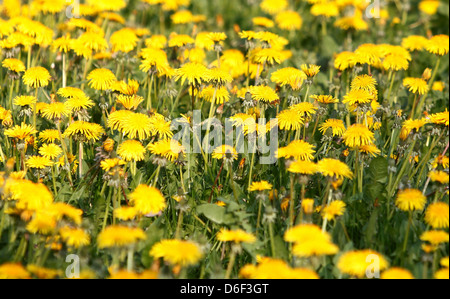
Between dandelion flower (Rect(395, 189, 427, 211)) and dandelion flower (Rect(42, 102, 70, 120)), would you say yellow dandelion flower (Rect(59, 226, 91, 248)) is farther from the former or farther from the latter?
dandelion flower (Rect(395, 189, 427, 211))

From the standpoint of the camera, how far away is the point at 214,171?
122 inches

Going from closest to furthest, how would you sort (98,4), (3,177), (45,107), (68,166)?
(3,177)
(68,166)
(45,107)
(98,4)

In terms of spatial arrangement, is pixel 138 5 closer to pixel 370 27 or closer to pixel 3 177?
pixel 370 27

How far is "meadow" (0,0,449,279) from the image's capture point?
2.21 metres

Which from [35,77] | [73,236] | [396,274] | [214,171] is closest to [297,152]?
[214,171]

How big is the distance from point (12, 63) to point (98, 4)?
4.75 feet

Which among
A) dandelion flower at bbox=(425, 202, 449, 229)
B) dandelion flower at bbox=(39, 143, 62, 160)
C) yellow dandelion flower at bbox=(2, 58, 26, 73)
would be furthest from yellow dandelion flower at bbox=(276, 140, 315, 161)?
yellow dandelion flower at bbox=(2, 58, 26, 73)

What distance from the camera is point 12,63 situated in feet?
11.0

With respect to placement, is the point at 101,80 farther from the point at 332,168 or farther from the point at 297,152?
the point at 332,168

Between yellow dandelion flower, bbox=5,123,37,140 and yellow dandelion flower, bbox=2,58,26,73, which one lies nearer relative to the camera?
yellow dandelion flower, bbox=5,123,37,140

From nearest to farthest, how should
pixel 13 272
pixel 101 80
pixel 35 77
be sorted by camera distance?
pixel 13 272 < pixel 35 77 < pixel 101 80

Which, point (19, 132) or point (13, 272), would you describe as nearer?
point (13, 272)

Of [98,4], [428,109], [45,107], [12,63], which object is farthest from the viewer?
[98,4]

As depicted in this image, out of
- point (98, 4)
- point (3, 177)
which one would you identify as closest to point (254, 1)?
point (98, 4)
